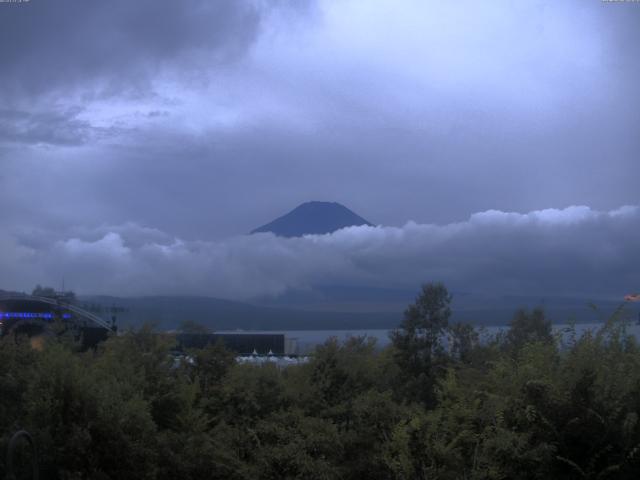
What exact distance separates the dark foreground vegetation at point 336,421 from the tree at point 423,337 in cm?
409

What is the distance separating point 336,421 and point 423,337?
262 inches

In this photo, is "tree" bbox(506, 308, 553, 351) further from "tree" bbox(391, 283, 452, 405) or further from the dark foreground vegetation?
the dark foreground vegetation

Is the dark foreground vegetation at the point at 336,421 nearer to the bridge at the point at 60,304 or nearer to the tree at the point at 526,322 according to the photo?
the tree at the point at 526,322

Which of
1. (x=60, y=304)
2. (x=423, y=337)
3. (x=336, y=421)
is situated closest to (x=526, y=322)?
(x=423, y=337)

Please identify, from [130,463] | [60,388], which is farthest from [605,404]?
[60,388]

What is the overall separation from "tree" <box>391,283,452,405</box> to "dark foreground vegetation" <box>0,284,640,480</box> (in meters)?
4.09

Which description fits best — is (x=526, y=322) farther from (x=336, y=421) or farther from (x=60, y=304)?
(x=60, y=304)

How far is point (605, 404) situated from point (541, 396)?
806 millimetres

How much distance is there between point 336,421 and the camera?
12203 millimetres

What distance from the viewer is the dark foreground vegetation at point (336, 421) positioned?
9.62 m

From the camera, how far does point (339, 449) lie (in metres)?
10.7

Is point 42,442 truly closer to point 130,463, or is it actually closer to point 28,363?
point 130,463

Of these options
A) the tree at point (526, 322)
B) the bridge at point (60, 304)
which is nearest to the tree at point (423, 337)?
the tree at point (526, 322)

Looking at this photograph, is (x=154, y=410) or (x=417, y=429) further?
(x=154, y=410)
